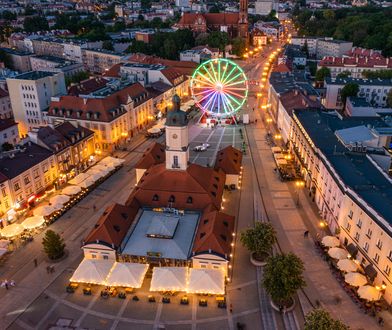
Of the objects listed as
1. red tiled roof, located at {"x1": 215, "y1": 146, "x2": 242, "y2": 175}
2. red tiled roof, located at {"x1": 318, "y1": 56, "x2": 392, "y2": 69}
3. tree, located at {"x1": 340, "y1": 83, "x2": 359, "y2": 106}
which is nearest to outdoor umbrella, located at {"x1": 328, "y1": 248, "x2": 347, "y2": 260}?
red tiled roof, located at {"x1": 215, "y1": 146, "x2": 242, "y2": 175}

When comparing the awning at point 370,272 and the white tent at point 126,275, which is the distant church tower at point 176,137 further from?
the awning at point 370,272

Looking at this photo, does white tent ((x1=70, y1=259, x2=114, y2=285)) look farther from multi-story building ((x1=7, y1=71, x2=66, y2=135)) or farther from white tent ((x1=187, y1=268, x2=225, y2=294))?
multi-story building ((x1=7, y1=71, x2=66, y2=135))

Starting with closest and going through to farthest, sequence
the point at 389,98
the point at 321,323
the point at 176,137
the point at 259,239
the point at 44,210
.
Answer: the point at 321,323, the point at 259,239, the point at 176,137, the point at 44,210, the point at 389,98

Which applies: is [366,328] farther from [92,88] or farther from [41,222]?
[92,88]

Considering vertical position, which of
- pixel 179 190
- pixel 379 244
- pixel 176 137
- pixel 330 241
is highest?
pixel 176 137

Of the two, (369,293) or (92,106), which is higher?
(92,106)

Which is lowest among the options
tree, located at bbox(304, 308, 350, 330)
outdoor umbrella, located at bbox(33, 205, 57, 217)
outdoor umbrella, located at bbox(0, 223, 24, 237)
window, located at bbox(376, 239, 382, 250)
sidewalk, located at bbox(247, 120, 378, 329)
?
sidewalk, located at bbox(247, 120, 378, 329)

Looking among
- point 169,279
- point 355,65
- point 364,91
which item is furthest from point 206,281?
point 355,65

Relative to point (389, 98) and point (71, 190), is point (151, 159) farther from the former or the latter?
point (389, 98)
